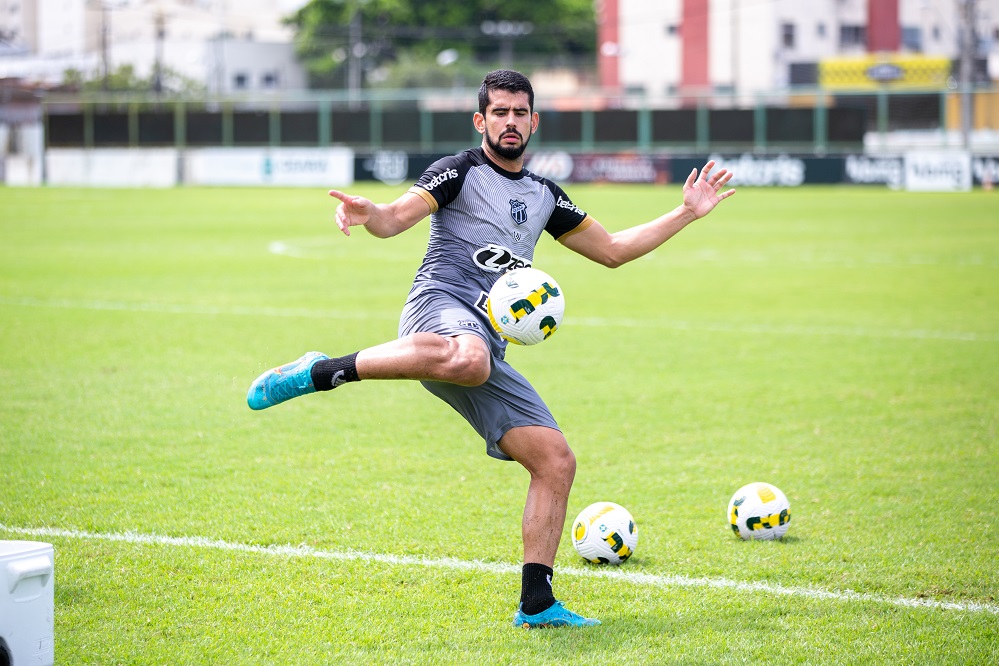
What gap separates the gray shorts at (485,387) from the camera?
530 cm

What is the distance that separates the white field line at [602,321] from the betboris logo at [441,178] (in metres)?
9.42

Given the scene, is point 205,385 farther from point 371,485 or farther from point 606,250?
point 606,250

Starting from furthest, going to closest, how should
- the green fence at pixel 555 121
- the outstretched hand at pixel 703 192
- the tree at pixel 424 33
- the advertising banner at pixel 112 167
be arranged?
the tree at pixel 424 33, the advertising banner at pixel 112 167, the green fence at pixel 555 121, the outstretched hand at pixel 703 192

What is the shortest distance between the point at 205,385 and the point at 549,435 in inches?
249

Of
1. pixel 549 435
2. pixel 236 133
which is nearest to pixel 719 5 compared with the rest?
pixel 236 133

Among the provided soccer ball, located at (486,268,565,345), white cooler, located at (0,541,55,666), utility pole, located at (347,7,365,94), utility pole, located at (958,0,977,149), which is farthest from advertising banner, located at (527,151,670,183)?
utility pole, located at (347,7,365,94)

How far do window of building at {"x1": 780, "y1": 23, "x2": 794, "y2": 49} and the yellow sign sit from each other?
4.39 metres

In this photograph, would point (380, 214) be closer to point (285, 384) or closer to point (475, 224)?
point (475, 224)

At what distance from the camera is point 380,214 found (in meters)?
5.30

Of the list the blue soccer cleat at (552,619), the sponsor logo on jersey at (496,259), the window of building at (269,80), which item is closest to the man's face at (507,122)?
the sponsor logo on jersey at (496,259)

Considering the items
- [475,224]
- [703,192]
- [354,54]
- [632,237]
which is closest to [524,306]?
[475,224]

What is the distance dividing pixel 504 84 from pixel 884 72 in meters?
59.0

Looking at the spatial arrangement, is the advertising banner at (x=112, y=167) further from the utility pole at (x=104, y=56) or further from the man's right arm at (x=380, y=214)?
the man's right arm at (x=380, y=214)

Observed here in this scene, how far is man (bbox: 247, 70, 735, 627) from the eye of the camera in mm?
5090
